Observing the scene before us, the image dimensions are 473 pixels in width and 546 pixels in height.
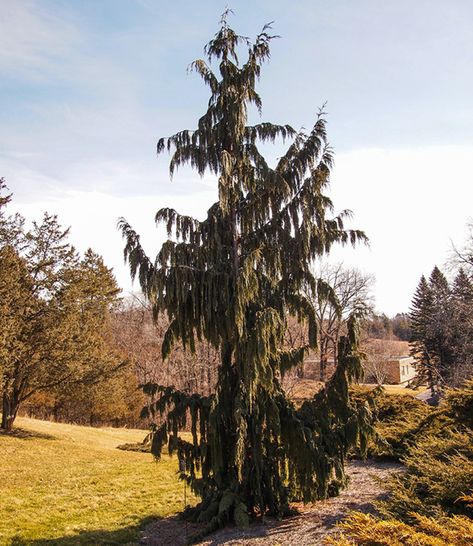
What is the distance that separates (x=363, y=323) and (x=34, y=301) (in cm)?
1650

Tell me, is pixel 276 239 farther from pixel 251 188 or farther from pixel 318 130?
pixel 318 130

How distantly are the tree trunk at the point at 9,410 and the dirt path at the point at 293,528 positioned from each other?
47.4ft

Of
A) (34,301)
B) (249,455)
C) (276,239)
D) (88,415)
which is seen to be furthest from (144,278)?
(88,415)

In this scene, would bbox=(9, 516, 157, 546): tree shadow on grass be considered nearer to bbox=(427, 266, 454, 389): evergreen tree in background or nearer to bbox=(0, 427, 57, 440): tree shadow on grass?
bbox=(427, 266, 454, 389): evergreen tree in background

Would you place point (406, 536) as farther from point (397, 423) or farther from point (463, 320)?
point (463, 320)

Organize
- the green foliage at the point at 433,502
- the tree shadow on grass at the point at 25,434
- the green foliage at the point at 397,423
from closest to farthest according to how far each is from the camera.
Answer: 1. the green foliage at the point at 433,502
2. the green foliage at the point at 397,423
3. the tree shadow on grass at the point at 25,434

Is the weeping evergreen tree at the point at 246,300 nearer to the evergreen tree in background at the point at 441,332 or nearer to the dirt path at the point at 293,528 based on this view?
the dirt path at the point at 293,528

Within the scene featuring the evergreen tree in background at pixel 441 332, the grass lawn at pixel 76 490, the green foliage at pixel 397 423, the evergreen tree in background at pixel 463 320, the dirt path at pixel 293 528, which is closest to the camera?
the dirt path at pixel 293 528

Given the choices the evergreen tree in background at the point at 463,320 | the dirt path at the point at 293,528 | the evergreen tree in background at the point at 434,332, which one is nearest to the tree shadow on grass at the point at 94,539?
the dirt path at the point at 293,528

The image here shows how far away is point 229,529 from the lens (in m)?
7.40

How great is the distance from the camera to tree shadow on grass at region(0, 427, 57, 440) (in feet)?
65.1

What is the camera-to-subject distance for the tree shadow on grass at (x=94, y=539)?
8.02 m

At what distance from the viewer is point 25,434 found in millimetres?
20484

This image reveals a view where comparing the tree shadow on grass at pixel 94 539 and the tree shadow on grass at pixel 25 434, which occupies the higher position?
the tree shadow on grass at pixel 25 434
